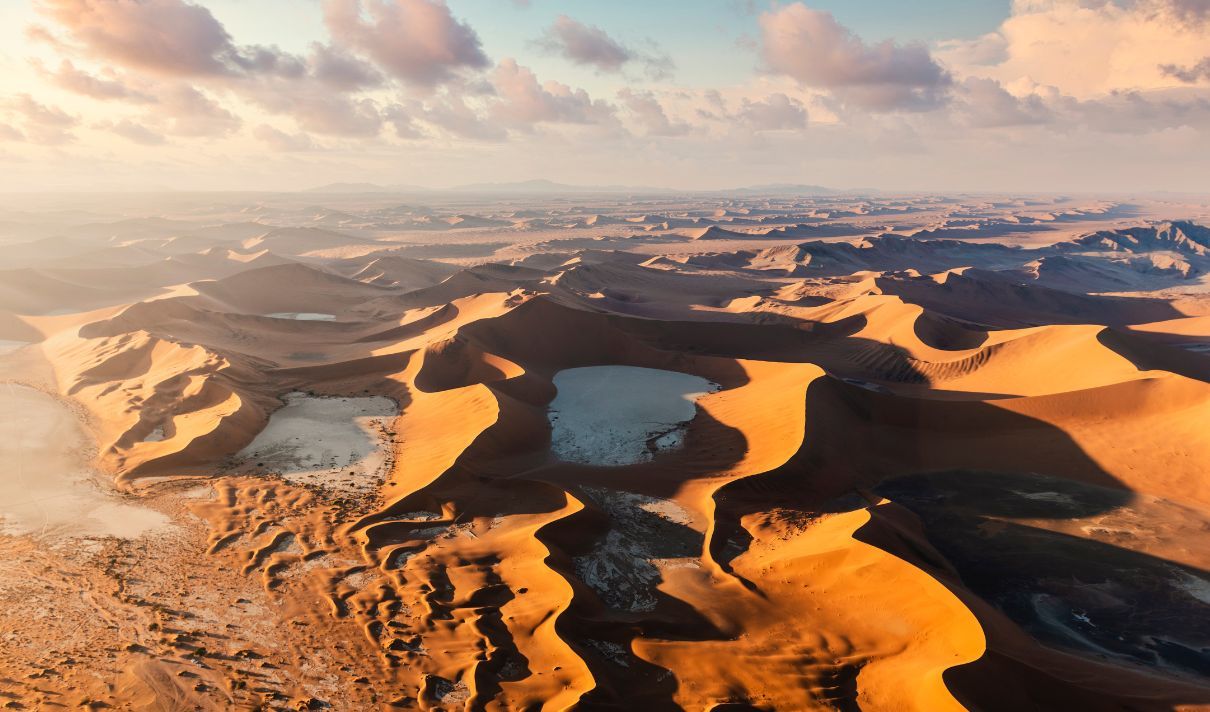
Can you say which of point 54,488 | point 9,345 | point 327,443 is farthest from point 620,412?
point 9,345

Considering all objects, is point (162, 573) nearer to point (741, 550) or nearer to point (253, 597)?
point (253, 597)

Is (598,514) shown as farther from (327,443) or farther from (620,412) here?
(327,443)

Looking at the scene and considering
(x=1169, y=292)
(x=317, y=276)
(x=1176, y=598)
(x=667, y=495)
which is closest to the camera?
(x=1176, y=598)

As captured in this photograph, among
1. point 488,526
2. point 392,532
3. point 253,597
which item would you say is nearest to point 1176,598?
point 488,526

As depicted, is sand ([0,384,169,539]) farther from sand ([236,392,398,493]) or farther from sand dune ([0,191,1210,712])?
sand ([236,392,398,493])

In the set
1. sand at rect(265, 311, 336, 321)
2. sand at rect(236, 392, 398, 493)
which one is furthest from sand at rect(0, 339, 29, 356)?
sand at rect(236, 392, 398, 493)

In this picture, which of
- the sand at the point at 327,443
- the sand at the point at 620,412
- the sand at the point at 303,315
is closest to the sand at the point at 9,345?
the sand at the point at 303,315

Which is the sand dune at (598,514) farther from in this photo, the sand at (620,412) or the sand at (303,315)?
the sand at (303,315)
